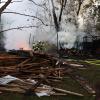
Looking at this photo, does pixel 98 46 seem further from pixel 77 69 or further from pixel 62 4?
pixel 77 69

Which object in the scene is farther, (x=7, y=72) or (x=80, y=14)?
(x=80, y=14)

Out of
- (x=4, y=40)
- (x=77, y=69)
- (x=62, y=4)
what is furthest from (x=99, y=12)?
(x=77, y=69)

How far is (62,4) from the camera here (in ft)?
136

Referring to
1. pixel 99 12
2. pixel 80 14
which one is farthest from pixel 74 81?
pixel 80 14

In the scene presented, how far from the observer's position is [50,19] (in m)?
44.7

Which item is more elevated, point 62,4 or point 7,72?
point 62,4

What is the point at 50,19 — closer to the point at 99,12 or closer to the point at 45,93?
the point at 99,12

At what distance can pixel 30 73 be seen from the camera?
1529cm

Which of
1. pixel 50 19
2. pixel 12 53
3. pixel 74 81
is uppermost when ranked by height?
pixel 50 19

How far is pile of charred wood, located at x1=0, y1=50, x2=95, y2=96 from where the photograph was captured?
12.1m

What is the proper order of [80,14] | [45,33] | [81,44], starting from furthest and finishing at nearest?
[80,14] → [45,33] → [81,44]

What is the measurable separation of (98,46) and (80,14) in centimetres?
1714

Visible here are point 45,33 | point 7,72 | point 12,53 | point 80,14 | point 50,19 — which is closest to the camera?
point 7,72

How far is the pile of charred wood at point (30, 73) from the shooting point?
1212cm
